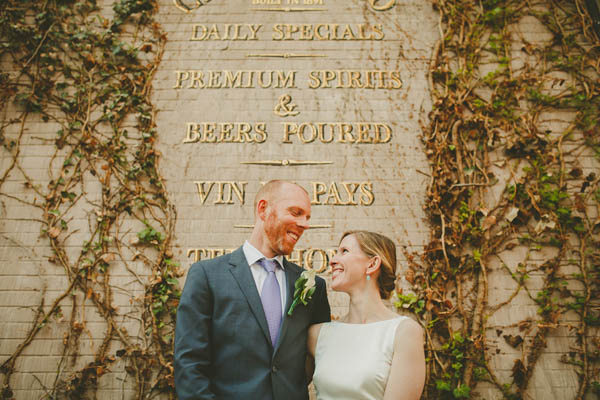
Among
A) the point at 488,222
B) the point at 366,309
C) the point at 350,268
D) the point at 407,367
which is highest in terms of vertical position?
the point at 488,222

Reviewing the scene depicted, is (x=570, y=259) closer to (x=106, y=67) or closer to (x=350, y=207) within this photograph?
(x=350, y=207)

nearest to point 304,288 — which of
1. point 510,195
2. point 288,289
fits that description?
point 288,289

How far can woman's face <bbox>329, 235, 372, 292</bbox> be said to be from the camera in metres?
2.25

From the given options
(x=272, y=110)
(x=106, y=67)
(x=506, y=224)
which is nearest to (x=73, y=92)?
(x=106, y=67)

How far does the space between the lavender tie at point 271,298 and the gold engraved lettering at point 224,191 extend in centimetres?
122

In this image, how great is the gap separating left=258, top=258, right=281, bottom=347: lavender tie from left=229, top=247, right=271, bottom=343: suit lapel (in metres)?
0.07

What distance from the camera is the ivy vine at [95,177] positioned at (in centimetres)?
307

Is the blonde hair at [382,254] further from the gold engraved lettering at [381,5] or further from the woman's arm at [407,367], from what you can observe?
the gold engraved lettering at [381,5]

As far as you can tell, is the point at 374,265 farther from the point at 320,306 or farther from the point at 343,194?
the point at 343,194

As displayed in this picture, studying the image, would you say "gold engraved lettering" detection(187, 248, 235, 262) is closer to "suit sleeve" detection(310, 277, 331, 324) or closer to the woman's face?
"suit sleeve" detection(310, 277, 331, 324)

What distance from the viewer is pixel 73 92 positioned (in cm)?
372

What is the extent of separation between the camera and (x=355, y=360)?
6.66ft

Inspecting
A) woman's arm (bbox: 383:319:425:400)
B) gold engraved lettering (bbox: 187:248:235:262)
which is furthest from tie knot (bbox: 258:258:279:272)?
gold engraved lettering (bbox: 187:248:235:262)

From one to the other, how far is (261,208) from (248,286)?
518 mm
